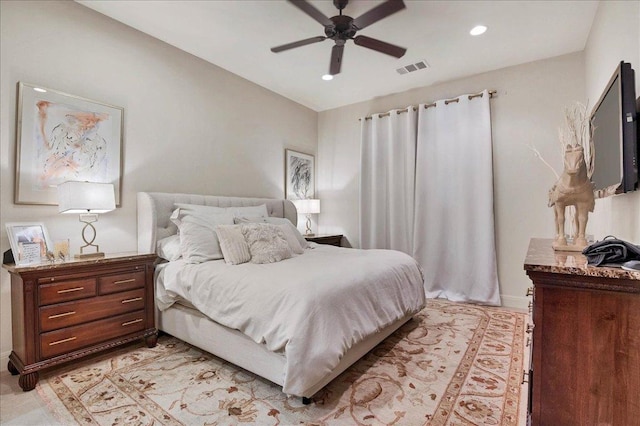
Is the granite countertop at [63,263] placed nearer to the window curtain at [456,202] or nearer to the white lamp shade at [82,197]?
A: the white lamp shade at [82,197]

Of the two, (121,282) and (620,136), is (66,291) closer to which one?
(121,282)

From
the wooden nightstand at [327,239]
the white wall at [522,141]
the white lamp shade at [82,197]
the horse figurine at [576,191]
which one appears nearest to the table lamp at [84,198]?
the white lamp shade at [82,197]

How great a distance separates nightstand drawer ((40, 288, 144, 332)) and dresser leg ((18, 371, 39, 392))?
27 centimetres

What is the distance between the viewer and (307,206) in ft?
15.6

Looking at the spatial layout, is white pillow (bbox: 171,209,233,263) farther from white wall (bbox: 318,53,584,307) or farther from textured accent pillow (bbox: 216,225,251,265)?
white wall (bbox: 318,53,584,307)

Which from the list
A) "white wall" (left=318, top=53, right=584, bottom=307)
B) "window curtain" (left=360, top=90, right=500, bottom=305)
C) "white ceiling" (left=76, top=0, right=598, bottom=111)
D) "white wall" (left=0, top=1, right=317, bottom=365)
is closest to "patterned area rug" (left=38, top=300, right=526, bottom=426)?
"white wall" (left=0, top=1, right=317, bottom=365)

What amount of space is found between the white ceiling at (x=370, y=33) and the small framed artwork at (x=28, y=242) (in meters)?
1.87

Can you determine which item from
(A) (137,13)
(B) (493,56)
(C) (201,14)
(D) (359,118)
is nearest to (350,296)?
(C) (201,14)

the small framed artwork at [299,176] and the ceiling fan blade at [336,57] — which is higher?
the ceiling fan blade at [336,57]

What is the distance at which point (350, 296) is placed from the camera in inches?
79.7

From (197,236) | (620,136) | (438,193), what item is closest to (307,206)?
(438,193)

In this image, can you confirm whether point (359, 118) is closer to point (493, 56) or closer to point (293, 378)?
point (493, 56)

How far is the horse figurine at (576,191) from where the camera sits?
1.55 m

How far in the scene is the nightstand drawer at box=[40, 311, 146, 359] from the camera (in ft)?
6.72
